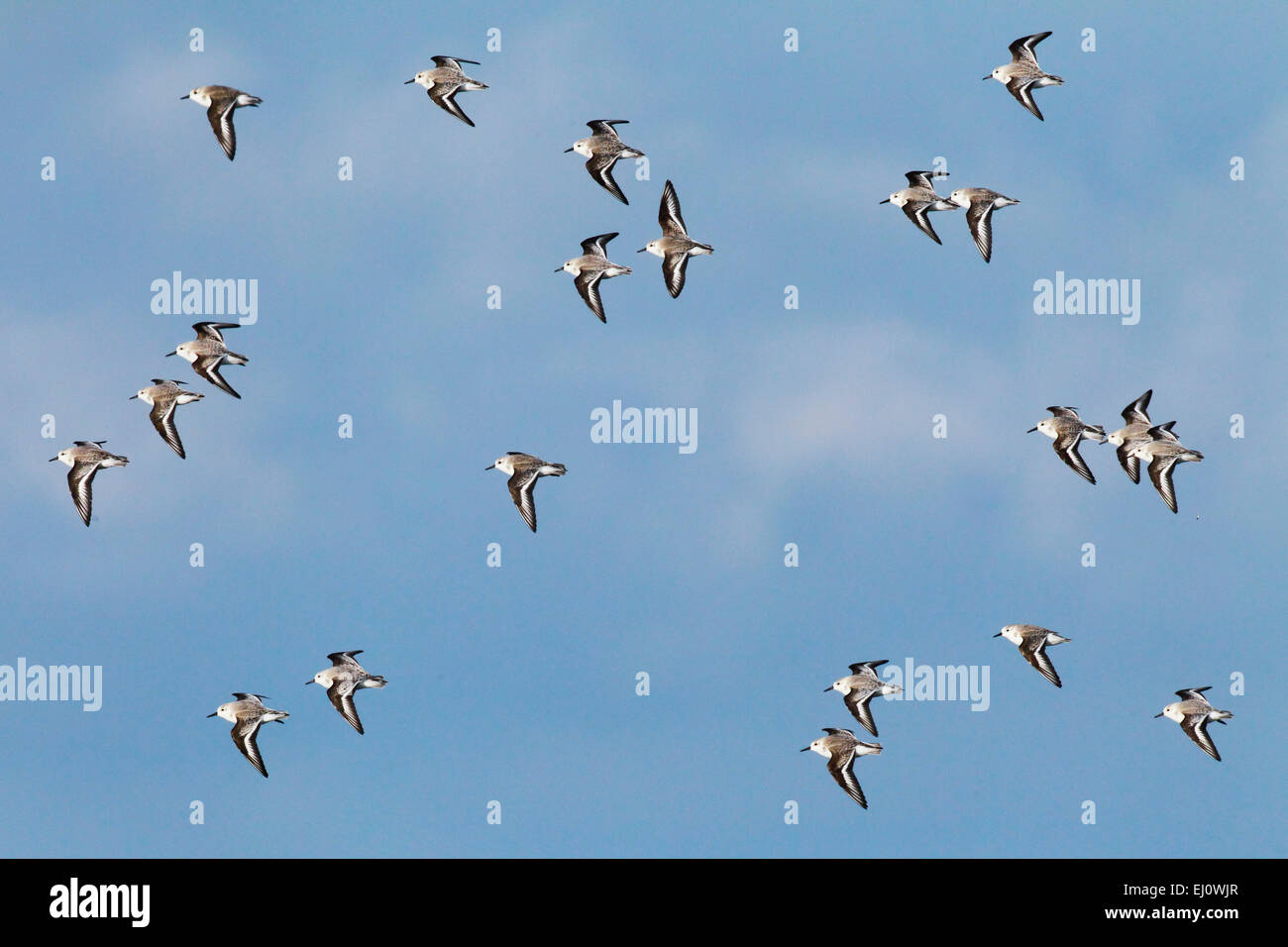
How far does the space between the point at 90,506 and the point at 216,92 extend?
611cm

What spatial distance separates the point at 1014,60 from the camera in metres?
32.2

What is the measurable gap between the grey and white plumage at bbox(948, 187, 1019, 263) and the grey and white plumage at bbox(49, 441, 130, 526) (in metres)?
12.6

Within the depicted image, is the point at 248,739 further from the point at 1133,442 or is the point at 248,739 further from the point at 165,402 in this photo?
the point at 1133,442

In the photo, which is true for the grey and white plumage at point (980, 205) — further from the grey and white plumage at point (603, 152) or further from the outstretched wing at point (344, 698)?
the outstretched wing at point (344, 698)

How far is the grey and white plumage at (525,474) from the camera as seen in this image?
3170cm

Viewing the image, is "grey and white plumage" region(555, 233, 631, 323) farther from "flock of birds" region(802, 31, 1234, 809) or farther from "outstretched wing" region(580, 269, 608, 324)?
"flock of birds" region(802, 31, 1234, 809)

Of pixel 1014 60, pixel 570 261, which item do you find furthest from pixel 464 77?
pixel 1014 60

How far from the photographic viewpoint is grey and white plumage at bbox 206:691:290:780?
3036cm

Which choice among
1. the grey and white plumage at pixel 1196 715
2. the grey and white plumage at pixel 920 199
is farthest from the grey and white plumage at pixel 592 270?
the grey and white plumage at pixel 1196 715

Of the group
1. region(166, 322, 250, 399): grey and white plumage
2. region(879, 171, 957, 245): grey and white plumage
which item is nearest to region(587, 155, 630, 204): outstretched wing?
region(879, 171, 957, 245): grey and white plumage

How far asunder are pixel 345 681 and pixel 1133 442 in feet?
38.0

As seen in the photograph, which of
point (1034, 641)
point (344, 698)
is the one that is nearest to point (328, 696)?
point (344, 698)
